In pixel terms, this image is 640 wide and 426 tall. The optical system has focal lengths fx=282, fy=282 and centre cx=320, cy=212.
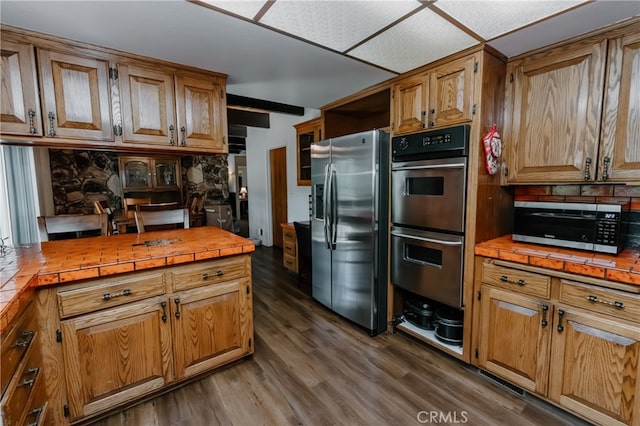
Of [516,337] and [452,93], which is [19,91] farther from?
[516,337]

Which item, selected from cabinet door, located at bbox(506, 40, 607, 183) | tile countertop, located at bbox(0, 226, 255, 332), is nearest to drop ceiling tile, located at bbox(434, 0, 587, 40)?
cabinet door, located at bbox(506, 40, 607, 183)

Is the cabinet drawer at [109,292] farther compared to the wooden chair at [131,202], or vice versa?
the wooden chair at [131,202]

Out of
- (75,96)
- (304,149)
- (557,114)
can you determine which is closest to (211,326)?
(75,96)

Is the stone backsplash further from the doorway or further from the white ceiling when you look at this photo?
the white ceiling

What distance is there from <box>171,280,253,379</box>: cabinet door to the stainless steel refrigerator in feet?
3.32

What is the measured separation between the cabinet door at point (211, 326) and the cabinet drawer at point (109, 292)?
173 mm

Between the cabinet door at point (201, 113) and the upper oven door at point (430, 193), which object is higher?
the cabinet door at point (201, 113)

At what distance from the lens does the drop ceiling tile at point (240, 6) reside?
4.58ft

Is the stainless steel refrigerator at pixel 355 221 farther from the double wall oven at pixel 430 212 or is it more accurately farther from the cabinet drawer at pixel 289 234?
the cabinet drawer at pixel 289 234

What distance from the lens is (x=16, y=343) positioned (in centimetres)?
115

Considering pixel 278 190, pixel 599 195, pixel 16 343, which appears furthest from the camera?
pixel 278 190

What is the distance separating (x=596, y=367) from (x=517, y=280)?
1.76 ft

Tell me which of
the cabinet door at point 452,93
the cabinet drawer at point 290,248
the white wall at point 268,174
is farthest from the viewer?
the white wall at point 268,174

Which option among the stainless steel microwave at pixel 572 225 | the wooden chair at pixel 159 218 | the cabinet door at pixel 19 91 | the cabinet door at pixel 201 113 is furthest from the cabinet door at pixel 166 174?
the stainless steel microwave at pixel 572 225
